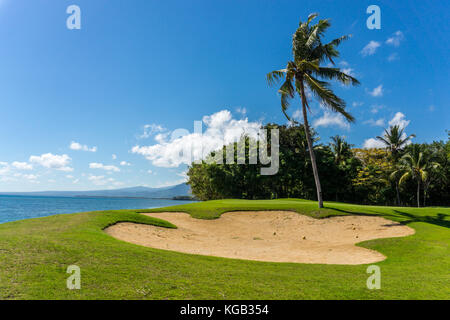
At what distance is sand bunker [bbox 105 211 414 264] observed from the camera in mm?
10078

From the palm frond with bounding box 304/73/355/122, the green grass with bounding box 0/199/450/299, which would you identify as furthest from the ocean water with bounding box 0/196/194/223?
the palm frond with bounding box 304/73/355/122

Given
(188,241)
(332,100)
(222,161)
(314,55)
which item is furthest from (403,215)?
(222,161)

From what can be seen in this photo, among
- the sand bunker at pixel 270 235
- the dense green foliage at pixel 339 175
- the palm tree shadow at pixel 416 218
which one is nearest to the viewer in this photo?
the sand bunker at pixel 270 235

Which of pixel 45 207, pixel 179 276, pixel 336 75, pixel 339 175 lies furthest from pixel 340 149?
pixel 45 207

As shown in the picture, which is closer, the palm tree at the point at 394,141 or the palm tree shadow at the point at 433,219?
the palm tree shadow at the point at 433,219

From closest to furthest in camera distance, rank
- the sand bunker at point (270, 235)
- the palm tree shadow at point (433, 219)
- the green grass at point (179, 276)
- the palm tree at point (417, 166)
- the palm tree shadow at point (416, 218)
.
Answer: the green grass at point (179, 276)
the sand bunker at point (270, 235)
the palm tree shadow at point (433, 219)
the palm tree shadow at point (416, 218)
the palm tree at point (417, 166)

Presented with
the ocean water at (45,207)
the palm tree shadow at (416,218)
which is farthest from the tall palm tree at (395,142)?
the ocean water at (45,207)

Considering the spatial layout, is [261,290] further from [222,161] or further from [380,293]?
[222,161]

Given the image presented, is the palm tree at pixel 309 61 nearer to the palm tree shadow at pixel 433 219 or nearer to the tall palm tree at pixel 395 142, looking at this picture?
the palm tree shadow at pixel 433 219

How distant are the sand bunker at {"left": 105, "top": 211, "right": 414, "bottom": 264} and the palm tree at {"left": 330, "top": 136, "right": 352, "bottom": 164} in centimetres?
3355

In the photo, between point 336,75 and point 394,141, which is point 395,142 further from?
point 336,75

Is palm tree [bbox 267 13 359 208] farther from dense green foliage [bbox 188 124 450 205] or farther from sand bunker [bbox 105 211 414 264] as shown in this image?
dense green foliage [bbox 188 124 450 205]

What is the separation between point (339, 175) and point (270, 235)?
35005 mm

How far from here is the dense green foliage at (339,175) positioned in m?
41.7
